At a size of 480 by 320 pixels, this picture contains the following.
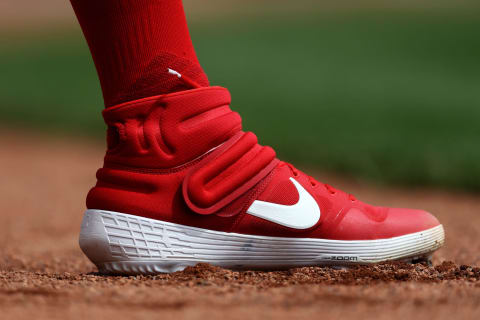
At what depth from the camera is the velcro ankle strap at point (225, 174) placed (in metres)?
1.62

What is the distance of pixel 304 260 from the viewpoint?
171 centimetres

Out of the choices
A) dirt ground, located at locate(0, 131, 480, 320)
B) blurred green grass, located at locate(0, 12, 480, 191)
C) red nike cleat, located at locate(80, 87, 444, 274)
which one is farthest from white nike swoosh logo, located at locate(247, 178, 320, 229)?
blurred green grass, located at locate(0, 12, 480, 191)

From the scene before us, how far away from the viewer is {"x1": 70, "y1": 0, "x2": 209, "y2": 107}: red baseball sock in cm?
161

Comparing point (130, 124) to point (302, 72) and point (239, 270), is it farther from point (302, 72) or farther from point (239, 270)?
point (302, 72)

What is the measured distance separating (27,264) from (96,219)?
73cm

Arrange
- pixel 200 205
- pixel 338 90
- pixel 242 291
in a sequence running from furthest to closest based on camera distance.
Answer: pixel 338 90 < pixel 200 205 < pixel 242 291

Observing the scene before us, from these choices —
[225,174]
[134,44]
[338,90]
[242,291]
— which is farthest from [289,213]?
[338,90]

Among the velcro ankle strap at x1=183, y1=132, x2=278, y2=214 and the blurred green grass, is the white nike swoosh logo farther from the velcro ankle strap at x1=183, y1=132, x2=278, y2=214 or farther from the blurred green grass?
the blurred green grass

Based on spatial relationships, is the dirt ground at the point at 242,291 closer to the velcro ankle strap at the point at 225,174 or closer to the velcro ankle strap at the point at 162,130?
the velcro ankle strap at the point at 225,174

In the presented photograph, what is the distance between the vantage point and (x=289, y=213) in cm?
168

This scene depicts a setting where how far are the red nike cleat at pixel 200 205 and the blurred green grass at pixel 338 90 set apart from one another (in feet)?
10.9

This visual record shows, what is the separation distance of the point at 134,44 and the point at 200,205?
1.55ft

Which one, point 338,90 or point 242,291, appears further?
point 338,90

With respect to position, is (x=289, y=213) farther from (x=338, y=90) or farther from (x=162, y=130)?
(x=338, y=90)
